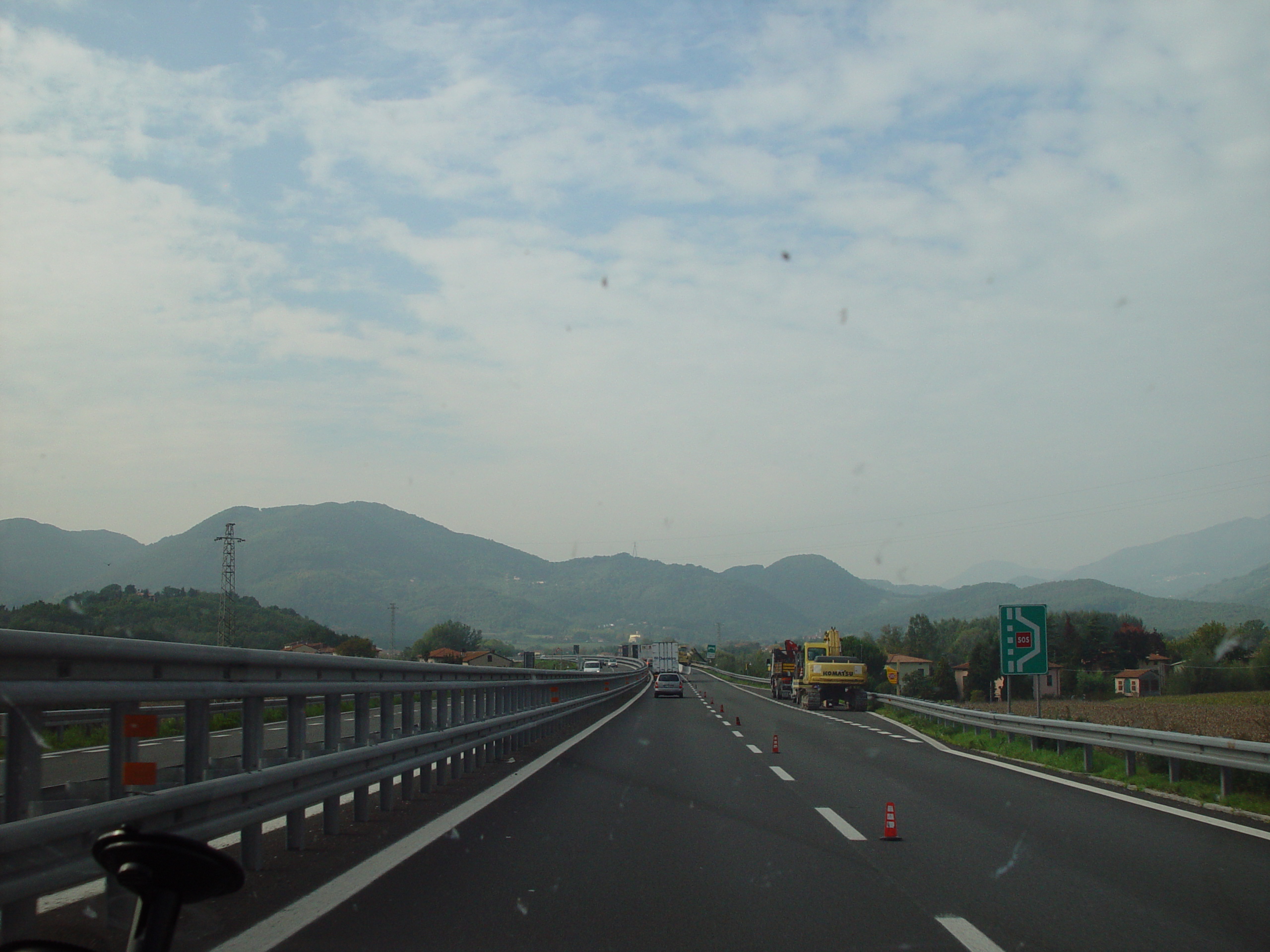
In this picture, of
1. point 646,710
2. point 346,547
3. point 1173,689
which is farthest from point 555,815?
point 346,547

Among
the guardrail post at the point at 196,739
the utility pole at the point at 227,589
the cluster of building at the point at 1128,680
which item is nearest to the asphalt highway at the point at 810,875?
the guardrail post at the point at 196,739

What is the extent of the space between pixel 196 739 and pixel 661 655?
9226cm

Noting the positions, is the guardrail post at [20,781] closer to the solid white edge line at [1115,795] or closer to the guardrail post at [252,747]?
the guardrail post at [252,747]

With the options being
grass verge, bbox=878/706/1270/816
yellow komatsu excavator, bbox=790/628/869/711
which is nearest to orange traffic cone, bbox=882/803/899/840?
grass verge, bbox=878/706/1270/816

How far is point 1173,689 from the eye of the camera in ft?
236

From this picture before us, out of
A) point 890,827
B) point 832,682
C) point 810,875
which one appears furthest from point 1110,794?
point 832,682

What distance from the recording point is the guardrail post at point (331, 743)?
24.7 feet

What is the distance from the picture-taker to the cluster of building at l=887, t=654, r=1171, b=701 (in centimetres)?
8094

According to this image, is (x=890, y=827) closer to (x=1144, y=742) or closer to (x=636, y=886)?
(x=636, y=886)

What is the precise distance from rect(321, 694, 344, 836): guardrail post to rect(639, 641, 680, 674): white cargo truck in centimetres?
7427

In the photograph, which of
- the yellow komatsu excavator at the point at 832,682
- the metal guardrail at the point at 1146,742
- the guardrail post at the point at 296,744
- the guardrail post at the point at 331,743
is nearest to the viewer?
the guardrail post at the point at 296,744

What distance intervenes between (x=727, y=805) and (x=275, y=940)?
5.90m

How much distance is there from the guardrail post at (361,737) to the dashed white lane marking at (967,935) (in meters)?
4.59

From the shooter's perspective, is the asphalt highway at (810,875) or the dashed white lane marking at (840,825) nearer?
the asphalt highway at (810,875)
